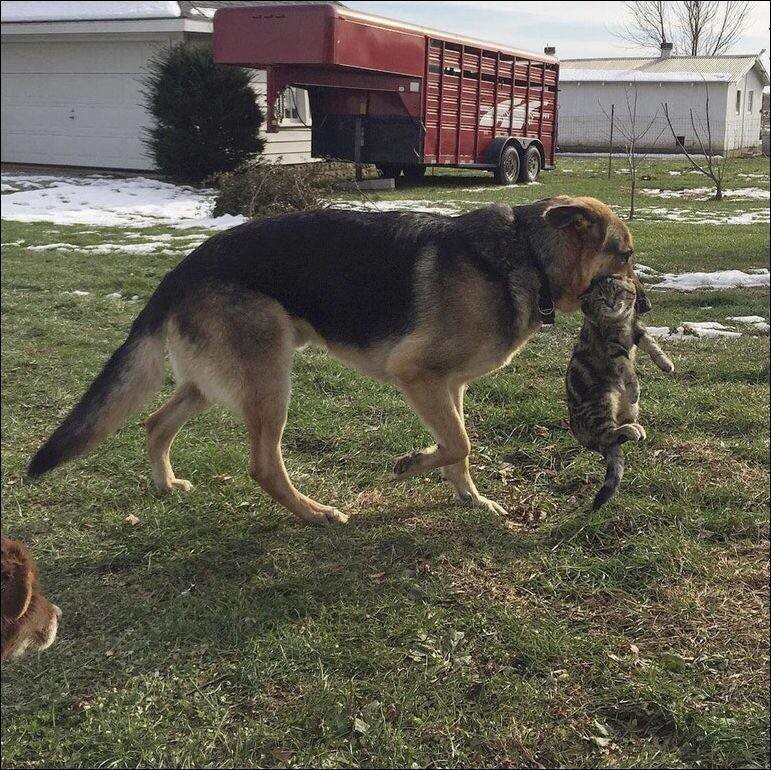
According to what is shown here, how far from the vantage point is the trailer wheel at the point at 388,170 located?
2.28 m

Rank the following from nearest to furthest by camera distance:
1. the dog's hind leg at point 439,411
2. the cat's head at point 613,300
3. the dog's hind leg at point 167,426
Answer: the cat's head at point 613,300
the dog's hind leg at point 439,411
the dog's hind leg at point 167,426

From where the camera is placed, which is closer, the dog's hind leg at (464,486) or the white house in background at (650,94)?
the white house in background at (650,94)

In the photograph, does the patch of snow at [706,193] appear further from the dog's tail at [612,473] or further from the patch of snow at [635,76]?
the dog's tail at [612,473]

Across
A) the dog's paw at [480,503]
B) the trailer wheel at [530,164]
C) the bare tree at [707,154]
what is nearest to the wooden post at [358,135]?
the trailer wheel at [530,164]

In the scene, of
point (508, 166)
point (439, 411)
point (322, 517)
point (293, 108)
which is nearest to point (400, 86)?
point (293, 108)

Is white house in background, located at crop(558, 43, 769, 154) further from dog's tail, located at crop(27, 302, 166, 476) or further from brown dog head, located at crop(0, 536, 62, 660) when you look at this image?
dog's tail, located at crop(27, 302, 166, 476)

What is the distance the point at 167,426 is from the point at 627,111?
294cm

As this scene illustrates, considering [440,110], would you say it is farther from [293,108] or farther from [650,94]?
[650,94]

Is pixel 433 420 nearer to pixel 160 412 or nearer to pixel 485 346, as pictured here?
pixel 485 346

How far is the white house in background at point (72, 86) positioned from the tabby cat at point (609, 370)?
Result: 63.8ft

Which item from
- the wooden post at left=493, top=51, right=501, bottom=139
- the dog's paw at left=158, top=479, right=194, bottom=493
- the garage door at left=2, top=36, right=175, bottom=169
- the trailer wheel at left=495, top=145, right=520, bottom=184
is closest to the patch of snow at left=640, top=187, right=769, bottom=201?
the trailer wheel at left=495, top=145, right=520, bottom=184

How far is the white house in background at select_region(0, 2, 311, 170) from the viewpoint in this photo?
2070cm

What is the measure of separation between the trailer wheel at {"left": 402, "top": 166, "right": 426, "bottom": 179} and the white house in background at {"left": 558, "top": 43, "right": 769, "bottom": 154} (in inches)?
16.9

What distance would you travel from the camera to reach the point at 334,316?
362cm
